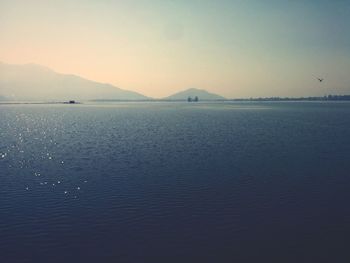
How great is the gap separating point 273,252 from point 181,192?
12944 mm

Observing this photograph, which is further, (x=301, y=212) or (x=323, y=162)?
(x=323, y=162)

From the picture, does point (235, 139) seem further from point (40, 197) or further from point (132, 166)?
point (40, 197)

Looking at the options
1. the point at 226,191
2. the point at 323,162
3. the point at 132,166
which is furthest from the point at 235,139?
the point at 226,191

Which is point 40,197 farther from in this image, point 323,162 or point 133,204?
point 323,162

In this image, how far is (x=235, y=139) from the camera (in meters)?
68.6

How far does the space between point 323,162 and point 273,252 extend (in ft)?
97.0

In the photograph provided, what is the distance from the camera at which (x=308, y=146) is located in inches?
2371

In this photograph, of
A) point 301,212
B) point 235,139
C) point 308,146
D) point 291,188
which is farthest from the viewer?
point 235,139

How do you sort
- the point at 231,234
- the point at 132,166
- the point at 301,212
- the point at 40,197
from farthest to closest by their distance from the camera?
the point at 132,166 < the point at 40,197 < the point at 301,212 < the point at 231,234

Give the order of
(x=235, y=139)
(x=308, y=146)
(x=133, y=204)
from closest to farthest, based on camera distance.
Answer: (x=133, y=204)
(x=308, y=146)
(x=235, y=139)

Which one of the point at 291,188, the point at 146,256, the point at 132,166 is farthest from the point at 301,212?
the point at 132,166

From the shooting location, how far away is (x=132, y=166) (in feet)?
141

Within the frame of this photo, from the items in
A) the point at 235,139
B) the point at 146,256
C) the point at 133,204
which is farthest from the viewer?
the point at 235,139

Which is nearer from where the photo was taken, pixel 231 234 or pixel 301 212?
pixel 231 234
